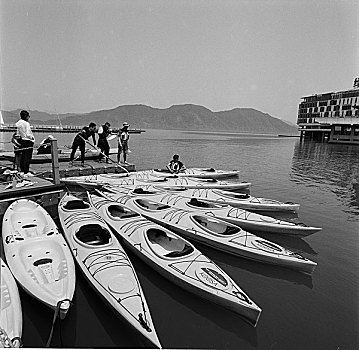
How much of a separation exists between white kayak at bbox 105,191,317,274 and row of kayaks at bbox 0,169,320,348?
12 millimetres

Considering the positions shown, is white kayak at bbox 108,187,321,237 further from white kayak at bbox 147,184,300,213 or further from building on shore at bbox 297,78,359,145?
building on shore at bbox 297,78,359,145

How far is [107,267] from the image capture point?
9.57 feet

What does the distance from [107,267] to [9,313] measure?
36.0 inches

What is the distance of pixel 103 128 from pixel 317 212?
5.87 meters

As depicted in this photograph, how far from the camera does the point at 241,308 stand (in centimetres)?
258

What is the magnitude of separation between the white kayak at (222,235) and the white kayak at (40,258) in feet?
5.45

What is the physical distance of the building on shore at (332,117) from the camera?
83.3 feet

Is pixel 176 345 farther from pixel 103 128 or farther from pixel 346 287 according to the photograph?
pixel 103 128

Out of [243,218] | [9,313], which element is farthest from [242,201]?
[9,313]

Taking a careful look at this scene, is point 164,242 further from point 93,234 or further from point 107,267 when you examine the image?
point 107,267

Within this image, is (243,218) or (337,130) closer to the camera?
(243,218)

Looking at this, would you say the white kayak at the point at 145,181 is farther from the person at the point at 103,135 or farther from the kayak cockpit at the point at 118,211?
the kayak cockpit at the point at 118,211

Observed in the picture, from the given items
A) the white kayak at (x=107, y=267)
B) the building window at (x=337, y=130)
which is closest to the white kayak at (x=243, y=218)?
the white kayak at (x=107, y=267)

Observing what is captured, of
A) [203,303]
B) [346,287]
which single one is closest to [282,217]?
[346,287]
